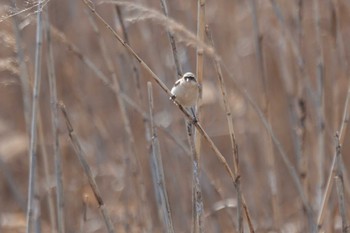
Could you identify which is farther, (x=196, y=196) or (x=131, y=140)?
(x=131, y=140)

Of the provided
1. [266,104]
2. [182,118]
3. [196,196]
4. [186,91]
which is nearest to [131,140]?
[266,104]

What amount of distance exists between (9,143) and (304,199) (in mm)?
1362

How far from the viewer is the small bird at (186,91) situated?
4.32ft

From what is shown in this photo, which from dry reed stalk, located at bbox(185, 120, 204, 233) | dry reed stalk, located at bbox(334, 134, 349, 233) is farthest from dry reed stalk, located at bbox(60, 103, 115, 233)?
dry reed stalk, located at bbox(334, 134, 349, 233)

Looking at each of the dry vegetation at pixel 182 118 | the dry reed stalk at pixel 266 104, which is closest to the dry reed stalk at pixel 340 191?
the dry vegetation at pixel 182 118

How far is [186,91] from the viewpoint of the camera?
132cm

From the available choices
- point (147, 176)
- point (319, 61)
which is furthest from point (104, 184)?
point (319, 61)

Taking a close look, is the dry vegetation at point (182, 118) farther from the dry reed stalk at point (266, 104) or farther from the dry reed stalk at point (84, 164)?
the dry reed stalk at point (84, 164)

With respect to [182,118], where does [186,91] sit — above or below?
below

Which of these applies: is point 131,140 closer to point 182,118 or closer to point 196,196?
point 196,196

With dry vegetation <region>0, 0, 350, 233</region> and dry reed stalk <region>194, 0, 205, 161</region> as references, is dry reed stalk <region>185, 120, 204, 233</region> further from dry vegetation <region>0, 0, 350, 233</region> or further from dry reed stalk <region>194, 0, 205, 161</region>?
dry vegetation <region>0, 0, 350, 233</region>

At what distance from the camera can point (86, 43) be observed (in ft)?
10.5

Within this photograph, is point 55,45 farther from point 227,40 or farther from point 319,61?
point 319,61

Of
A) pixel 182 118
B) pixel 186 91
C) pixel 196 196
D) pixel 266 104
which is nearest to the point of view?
pixel 186 91
